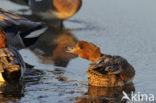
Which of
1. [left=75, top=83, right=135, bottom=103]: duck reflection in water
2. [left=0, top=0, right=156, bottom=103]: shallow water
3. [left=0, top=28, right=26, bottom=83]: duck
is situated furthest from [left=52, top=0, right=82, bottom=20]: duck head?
[left=75, top=83, right=135, bottom=103]: duck reflection in water

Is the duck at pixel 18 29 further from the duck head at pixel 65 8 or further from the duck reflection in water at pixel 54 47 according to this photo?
the duck head at pixel 65 8

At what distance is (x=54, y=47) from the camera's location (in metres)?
6.64

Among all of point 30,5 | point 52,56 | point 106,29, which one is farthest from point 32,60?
point 30,5

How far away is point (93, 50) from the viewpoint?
534 centimetres

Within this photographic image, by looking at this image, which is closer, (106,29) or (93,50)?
(93,50)

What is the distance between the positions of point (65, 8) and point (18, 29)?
256 cm

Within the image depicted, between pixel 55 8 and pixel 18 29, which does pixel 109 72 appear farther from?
pixel 55 8

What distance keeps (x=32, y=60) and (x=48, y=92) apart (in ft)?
4.68

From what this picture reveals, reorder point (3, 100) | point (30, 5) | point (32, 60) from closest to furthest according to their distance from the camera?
point (3, 100) → point (32, 60) → point (30, 5)

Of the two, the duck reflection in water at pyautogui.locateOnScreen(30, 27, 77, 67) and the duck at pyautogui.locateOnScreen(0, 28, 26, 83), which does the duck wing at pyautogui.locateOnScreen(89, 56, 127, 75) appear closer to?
the duck at pyautogui.locateOnScreen(0, 28, 26, 83)

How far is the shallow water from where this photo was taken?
179 inches

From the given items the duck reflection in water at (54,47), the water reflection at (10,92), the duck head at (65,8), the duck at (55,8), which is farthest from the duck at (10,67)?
the duck head at (65,8)

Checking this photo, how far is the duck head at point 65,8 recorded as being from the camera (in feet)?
28.0

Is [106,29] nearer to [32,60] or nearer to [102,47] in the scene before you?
[102,47]
